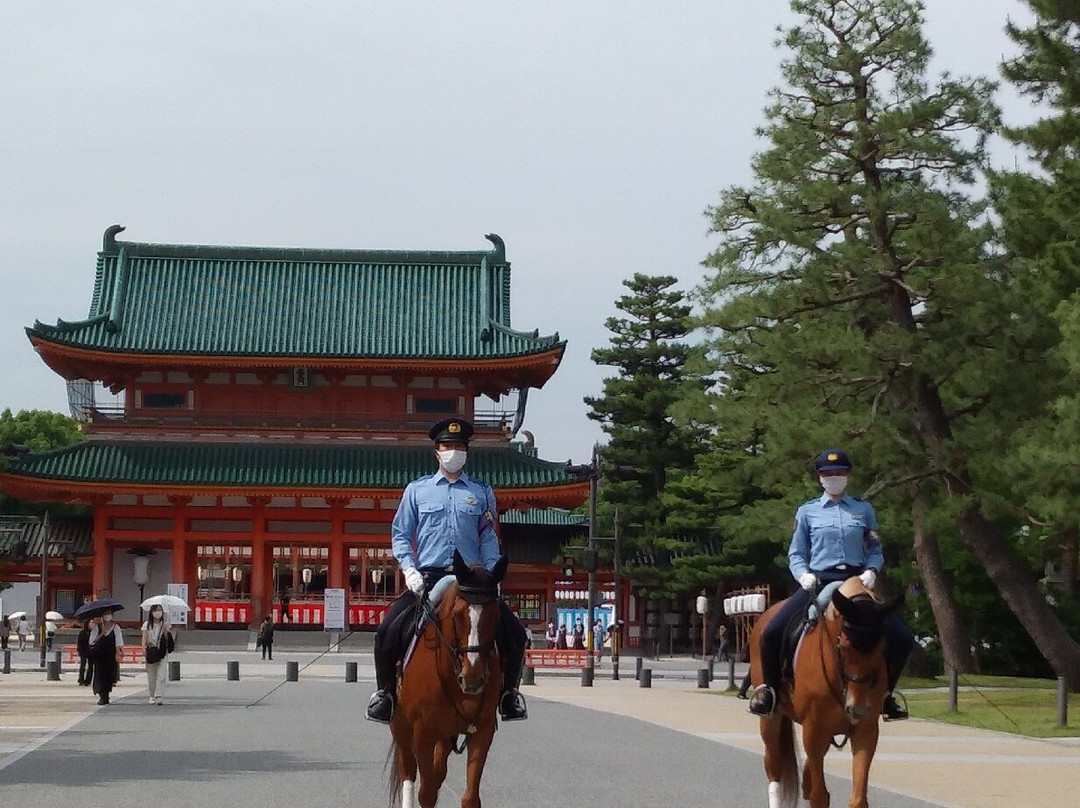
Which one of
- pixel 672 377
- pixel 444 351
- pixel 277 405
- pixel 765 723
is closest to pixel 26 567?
pixel 277 405

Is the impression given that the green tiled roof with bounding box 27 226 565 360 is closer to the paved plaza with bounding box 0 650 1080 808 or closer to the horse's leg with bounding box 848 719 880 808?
the paved plaza with bounding box 0 650 1080 808

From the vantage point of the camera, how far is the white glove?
36.4 feet

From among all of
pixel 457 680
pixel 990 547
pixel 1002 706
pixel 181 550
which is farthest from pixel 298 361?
pixel 457 680

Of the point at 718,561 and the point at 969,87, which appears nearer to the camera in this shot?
the point at 969,87

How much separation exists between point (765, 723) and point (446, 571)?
2.67 m

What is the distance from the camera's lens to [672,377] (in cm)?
6241

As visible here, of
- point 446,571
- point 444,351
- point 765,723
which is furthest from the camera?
point 444,351

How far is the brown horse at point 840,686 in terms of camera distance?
11523 mm

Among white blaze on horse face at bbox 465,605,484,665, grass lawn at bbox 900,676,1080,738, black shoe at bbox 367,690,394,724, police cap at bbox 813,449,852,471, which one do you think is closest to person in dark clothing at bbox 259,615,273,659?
grass lawn at bbox 900,676,1080,738

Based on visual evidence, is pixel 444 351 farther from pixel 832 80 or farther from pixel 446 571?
pixel 446 571

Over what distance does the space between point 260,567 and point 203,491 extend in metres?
3.21

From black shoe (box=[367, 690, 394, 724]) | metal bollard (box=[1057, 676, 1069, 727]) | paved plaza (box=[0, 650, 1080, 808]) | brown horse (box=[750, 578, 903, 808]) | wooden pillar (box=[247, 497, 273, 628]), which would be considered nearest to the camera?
black shoe (box=[367, 690, 394, 724])

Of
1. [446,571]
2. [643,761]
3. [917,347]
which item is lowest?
[643,761]

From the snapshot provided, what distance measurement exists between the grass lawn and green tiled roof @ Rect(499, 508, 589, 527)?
1071 inches
